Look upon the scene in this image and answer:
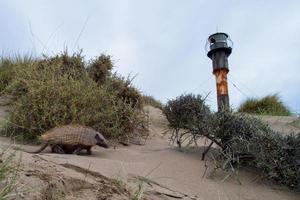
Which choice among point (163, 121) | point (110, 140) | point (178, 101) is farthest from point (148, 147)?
point (163, 121)

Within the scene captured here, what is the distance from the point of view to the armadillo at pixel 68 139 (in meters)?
4.12

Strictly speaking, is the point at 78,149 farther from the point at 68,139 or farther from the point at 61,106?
the point at 61,106

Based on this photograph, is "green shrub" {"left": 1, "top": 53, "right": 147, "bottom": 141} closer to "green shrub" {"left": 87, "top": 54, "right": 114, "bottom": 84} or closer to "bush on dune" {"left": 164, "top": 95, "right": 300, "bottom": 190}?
"green shrub" {"left": 87, "top": 54, "right": 114, "bottom": 84}

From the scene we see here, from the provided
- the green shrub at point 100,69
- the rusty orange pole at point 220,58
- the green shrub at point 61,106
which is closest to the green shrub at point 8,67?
the green shrub at point 61,106

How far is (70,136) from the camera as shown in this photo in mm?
4152

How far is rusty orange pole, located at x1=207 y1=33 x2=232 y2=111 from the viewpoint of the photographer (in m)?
5.14

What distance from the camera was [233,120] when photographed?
4.38 metres

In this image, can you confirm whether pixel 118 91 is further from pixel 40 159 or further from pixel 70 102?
pixel 40 159

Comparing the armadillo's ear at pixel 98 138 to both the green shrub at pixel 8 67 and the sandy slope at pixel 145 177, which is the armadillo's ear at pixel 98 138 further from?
the green shrub at pixel 8 67

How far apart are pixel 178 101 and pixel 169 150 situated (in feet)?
1.94

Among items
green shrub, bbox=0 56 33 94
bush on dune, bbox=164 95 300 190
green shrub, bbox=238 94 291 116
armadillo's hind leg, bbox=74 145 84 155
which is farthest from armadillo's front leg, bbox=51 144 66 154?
green shrub, bbox=238 94 291 116

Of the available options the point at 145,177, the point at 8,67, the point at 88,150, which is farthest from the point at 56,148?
the point at 8,67

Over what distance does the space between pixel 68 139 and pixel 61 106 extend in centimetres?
85

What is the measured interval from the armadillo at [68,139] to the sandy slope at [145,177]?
0.74ft
